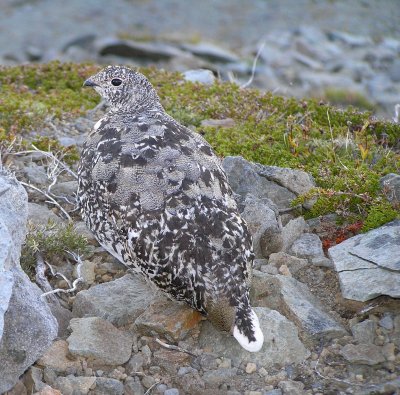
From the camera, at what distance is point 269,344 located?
6.10m

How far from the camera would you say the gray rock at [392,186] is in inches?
309

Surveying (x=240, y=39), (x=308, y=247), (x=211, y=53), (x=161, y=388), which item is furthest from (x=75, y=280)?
(x=240, y=39)

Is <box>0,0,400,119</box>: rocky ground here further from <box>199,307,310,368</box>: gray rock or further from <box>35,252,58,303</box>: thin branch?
<box>199,307,310,368</box>: gray rock

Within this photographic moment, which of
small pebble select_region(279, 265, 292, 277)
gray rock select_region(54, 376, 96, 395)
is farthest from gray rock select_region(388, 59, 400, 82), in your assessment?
gray rock select_region(54, 376, 96, 395)

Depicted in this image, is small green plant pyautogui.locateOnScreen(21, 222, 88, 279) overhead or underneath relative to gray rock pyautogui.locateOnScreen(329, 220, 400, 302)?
underneath

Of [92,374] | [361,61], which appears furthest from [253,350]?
[361,61]

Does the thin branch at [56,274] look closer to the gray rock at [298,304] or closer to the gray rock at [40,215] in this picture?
the gray rock at [40,215]

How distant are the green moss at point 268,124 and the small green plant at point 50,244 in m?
2.27

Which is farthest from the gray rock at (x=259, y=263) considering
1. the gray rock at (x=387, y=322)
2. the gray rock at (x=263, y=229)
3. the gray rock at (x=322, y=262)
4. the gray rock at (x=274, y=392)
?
the gray rock at (x=274, y=392)

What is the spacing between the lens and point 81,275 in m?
7.35

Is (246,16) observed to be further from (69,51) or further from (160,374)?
(160,374)

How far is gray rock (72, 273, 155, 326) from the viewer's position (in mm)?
6680

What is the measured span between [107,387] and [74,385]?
266 mm

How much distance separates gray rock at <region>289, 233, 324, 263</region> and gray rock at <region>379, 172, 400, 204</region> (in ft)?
3.16
